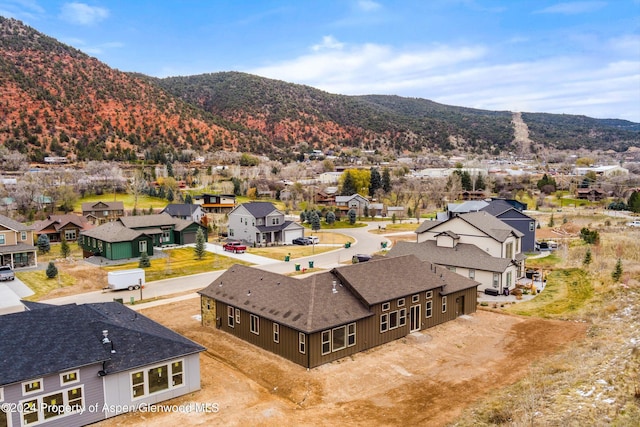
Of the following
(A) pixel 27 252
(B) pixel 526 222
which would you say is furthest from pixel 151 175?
(B) pixel 526 222

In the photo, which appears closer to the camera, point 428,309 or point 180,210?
point 428,309

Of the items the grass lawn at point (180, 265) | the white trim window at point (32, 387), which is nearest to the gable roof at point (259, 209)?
the grass lawn at point (180, 265)

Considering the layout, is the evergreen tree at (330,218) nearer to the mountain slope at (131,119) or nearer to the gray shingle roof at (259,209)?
the gray shingle roof at (259,209)

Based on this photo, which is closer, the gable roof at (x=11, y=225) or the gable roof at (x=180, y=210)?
the gable roof at (x=11, y=225)

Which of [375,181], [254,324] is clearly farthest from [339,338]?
[375,181]

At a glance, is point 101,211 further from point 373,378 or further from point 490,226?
point 373,378
